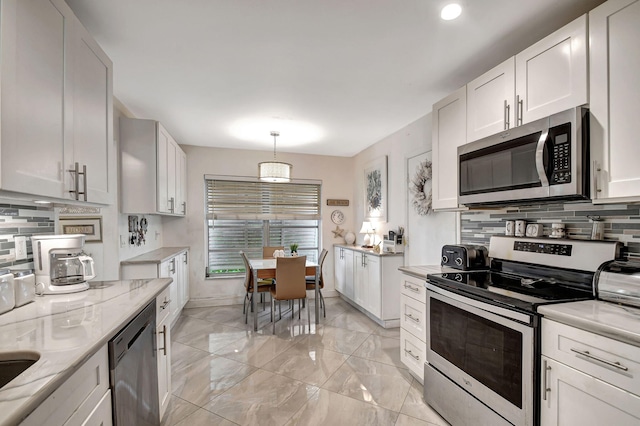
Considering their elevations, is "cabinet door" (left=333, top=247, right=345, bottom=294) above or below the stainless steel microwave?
below

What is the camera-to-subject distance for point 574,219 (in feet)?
5.96

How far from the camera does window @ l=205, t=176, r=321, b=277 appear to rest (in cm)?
485

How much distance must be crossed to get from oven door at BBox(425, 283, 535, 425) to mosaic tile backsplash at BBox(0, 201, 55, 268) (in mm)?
2507

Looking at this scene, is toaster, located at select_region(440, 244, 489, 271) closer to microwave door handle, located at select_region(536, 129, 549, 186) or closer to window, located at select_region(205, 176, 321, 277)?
microwave door handle, located at select_region(536, 129, 549, 186)

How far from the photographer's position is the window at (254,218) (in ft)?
15.9

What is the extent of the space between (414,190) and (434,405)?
7.09ft

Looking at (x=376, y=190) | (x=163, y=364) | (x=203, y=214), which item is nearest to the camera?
(x=163, y=364)

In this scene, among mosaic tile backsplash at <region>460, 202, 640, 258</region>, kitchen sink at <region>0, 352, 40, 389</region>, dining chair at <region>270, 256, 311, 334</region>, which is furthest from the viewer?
dining chair at <region>270, 256, 311, 334</region>

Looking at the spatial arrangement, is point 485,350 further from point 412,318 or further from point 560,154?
point 560,154

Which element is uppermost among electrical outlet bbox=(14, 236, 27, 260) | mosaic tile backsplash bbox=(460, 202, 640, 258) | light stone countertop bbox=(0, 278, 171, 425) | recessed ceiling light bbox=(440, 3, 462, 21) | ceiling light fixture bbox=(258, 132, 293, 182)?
recessed ceiling light bbox=(440, 3, 462, 21)

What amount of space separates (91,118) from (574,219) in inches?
→ 115

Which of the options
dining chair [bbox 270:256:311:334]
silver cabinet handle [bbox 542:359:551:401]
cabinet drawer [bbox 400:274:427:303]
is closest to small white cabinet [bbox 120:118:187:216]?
dining chair [bbox 270:256:311:334]

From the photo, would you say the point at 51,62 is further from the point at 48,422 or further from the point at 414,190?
the point at 414,190

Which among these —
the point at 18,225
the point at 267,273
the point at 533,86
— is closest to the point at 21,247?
the point at 18,225
